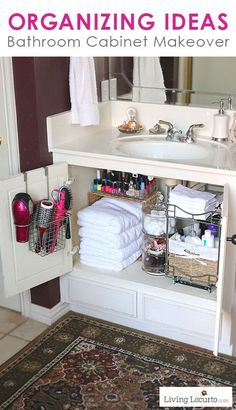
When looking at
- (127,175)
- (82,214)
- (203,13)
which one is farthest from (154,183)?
(203,13)

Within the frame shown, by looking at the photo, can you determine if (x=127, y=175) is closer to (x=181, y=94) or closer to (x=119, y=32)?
(x=181, y=94)

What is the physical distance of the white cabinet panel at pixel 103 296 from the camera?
263 cm

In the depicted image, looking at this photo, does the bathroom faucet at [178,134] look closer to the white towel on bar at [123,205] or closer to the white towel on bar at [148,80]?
the white towel on bar at [148,80]

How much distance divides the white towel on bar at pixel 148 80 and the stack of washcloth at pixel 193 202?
0.56 metres

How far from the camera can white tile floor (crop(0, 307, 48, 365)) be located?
2.59m

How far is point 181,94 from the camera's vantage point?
2.81m

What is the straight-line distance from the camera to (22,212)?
2.34 m

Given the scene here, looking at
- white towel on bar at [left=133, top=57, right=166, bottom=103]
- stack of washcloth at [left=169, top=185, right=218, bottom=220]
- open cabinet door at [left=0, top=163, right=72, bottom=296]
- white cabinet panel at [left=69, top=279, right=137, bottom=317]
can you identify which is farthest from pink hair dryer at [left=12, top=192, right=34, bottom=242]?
white towel on bar at [left=133, top=57, right=166, bottom=103]

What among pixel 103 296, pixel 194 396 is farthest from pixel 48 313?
pixel 194 396

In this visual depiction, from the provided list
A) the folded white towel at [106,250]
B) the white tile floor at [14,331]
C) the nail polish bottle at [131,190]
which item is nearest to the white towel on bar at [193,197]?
the nail polish bottle at [131,190]

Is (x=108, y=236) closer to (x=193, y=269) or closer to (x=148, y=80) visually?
(x=193, y=269)

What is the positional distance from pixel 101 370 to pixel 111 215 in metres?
0.66

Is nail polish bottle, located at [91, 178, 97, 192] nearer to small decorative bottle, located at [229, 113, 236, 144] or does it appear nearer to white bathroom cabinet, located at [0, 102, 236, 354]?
white bathroom cabinet, located at [0, 102, 236, 354]

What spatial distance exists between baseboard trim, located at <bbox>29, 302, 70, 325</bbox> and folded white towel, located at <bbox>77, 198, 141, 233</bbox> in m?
0.42
